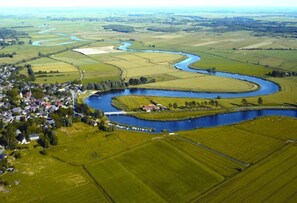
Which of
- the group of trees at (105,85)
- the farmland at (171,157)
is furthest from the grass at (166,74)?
the group of trees at (105,85)

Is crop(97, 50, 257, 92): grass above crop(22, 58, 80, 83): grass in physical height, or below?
above

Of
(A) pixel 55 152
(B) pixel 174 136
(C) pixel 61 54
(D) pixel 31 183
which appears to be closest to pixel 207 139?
(B) pixel 174 136

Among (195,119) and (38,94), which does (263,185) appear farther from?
(38,94)

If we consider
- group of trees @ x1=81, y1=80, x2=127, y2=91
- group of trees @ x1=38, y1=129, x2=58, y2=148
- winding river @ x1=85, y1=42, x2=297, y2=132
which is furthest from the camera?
group of trees @ x1=81, y1=80, x2=127, y2=91

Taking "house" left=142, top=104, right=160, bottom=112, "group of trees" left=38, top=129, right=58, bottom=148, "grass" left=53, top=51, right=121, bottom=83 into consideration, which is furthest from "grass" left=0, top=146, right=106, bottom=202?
"grass" left=53, top=51, right=121, bottom=83

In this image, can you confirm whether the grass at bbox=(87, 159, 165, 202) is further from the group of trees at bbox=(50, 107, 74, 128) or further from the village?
the group of trees at bbox=(50, 107, 74, 128)

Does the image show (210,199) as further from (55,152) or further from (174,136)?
(55,152)
